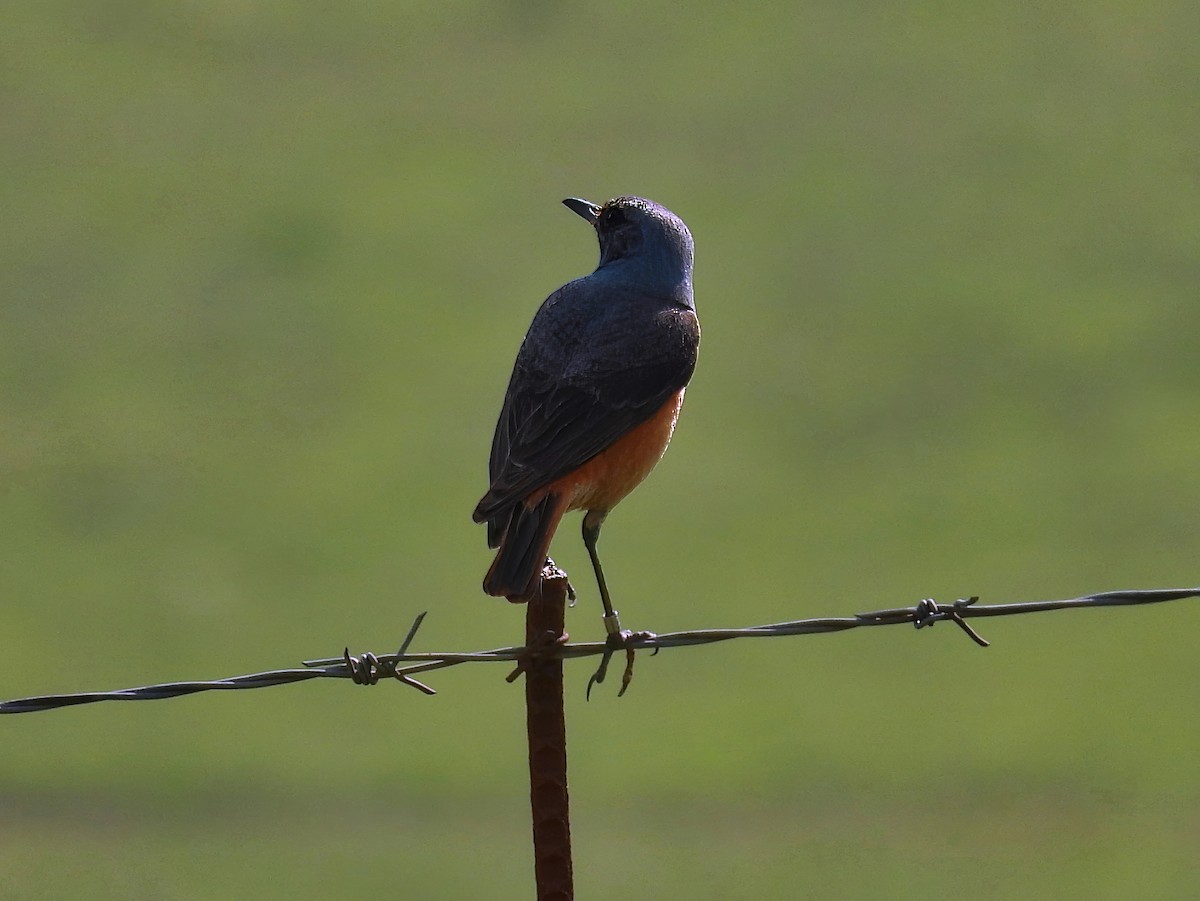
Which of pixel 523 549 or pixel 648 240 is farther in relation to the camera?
pixel 648 240

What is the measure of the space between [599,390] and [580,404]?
97 millimetres

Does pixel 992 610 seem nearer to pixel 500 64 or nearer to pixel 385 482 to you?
pixel 385 482

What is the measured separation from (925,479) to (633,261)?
181ft

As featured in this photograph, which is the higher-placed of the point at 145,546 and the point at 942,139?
the point at 942,139

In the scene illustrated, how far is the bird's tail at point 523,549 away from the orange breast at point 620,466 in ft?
0.49

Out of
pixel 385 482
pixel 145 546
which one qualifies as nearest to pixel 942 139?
pixel 385 482

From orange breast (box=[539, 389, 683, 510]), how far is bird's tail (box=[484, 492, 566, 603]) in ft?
0.49

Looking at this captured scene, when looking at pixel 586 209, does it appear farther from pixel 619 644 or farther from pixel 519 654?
pixel 519 654

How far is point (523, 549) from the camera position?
6.16 meters

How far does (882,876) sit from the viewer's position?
44031mm

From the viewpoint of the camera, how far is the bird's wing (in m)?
6.61

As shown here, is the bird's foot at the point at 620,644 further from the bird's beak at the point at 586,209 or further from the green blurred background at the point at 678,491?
the green blurred background at the point at 678,491

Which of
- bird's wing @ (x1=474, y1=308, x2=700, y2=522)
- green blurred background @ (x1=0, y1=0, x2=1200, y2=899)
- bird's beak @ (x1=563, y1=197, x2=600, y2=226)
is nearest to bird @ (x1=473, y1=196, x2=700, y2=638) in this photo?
bird's wing @ (x1=474, y1=308, x2=700, y2=522)

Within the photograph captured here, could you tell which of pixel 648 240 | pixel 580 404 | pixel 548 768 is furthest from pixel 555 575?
pixel 648 240
